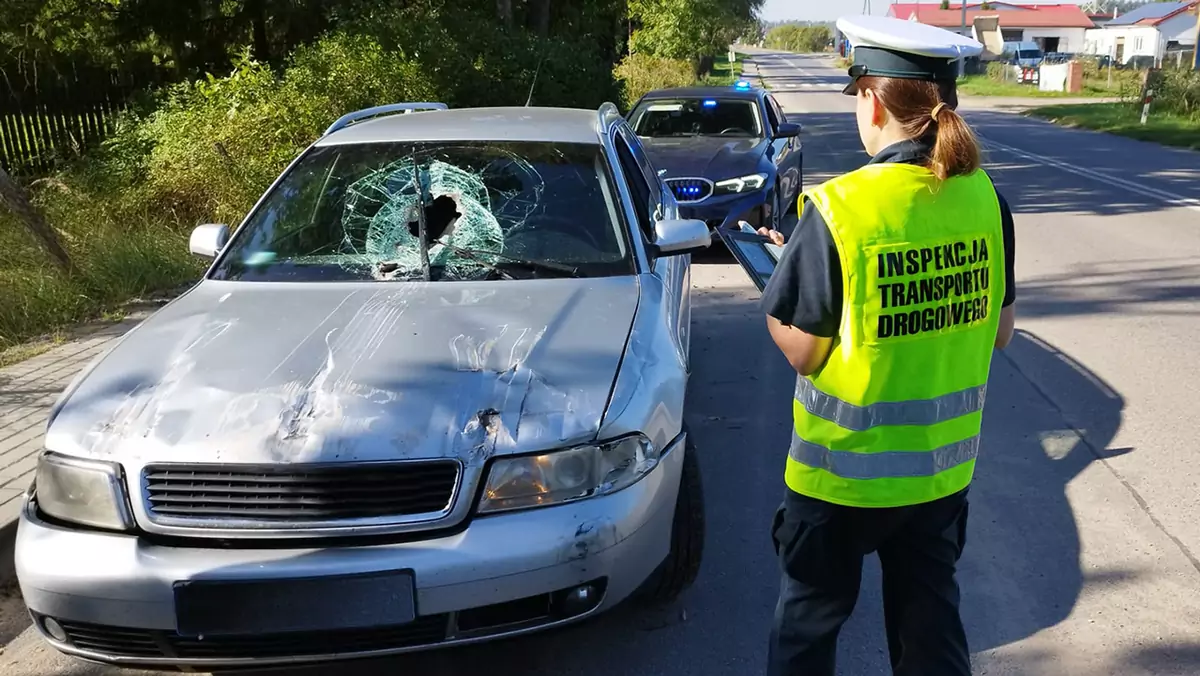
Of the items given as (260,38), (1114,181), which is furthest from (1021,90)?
(260,38)

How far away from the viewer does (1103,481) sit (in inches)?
172

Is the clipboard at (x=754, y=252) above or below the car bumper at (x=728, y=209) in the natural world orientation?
above

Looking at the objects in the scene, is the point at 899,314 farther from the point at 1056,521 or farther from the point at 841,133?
the point at 841,133

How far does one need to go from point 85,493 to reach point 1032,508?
350 centimetres

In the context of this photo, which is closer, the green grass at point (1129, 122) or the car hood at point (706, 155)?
the car hood at point (706, 155)

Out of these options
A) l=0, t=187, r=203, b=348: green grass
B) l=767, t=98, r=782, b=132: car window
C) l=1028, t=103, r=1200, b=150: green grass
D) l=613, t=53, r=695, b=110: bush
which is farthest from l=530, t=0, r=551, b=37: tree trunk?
l=613, t=53, r=695, b=110: bush

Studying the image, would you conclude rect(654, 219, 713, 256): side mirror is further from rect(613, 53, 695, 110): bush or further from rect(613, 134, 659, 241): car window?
rect(613, 53, 695, 110): bush

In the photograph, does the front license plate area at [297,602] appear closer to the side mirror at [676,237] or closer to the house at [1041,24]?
the side mirror at [676,237]

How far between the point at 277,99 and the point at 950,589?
9.27 meters

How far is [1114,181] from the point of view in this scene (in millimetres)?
14539

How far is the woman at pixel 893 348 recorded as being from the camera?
6.52ft

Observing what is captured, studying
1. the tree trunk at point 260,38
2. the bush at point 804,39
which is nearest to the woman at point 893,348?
the tree trunk at point 260,38

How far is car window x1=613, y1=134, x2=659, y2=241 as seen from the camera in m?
4.16

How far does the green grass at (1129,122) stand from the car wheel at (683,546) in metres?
19.7
